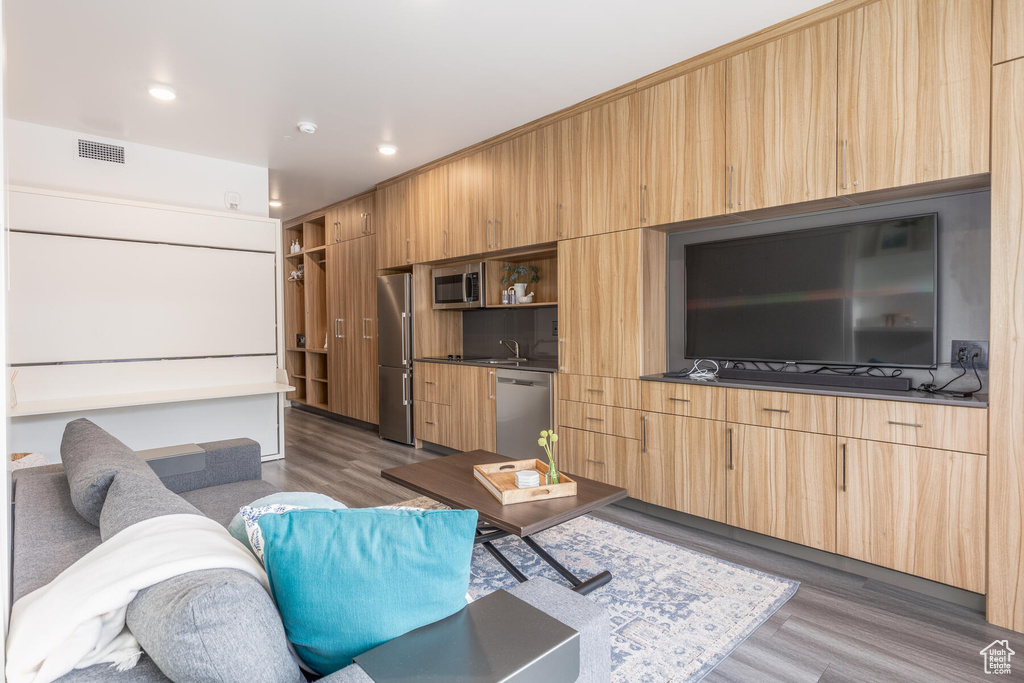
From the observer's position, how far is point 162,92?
337 cm

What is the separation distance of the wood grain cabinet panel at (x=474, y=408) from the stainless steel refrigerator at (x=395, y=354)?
0.66 m

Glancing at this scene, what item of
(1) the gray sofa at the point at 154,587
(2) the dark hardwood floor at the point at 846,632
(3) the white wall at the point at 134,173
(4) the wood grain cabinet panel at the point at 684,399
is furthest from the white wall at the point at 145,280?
(2) the dark hardwood floor at the point at 846,632

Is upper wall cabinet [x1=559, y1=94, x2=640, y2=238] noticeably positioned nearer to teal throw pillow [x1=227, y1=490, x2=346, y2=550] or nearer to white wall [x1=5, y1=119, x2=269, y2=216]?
teal throw pillow [x1=227, y1=490, x2=346, y2=550]

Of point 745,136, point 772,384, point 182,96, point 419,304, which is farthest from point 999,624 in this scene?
point 182,96

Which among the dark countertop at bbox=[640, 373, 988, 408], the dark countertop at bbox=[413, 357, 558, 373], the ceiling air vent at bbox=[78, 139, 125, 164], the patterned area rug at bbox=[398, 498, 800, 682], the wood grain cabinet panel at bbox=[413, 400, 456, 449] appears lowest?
the patterned area rug at bbox=[398, 498, 800, 682]

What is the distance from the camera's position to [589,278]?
3.59 m

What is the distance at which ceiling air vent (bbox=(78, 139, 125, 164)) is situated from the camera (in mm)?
4082

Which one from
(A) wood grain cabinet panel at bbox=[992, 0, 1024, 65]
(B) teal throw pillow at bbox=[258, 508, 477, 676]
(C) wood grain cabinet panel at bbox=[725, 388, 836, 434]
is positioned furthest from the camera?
(C) wood grain cabinet panel at bbox=[725, 388, 836, 434]

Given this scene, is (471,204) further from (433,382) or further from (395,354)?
(395,354)

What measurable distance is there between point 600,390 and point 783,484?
3.97ft

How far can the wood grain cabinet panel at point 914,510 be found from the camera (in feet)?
7.05

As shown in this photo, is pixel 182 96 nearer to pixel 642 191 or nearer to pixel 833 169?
pixel 642 191

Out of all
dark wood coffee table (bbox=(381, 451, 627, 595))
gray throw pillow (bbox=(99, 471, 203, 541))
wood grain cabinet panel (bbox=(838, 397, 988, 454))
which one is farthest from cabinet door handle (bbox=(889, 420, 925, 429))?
gray throw pillow (bbox=(99, 471, 203, 541))

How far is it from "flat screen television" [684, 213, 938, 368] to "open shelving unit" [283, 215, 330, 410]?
5.34m
